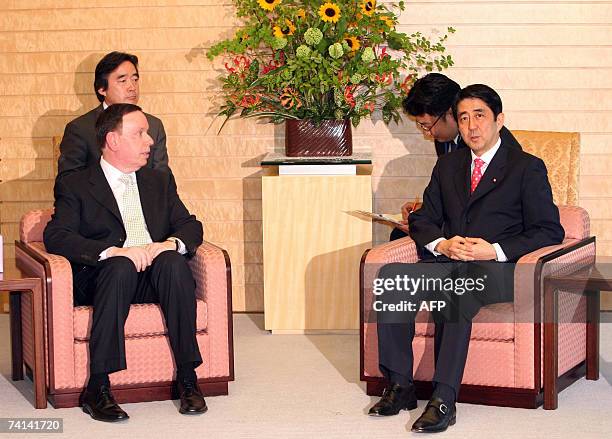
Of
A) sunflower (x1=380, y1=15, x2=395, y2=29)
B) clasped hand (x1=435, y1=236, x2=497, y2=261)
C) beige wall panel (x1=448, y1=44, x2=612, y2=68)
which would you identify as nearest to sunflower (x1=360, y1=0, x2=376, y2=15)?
sunflower (x1=380, y1=15, x2=395, y2=29)

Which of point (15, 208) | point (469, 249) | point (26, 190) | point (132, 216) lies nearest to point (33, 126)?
point (26, 190)

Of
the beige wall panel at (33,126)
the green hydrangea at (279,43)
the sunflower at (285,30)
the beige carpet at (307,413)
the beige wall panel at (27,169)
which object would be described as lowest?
the beige carpet at (307,413)

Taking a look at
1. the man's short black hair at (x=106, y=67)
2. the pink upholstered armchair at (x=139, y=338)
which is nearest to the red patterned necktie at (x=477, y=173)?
the pink upholstered armchair at (x=139, y=338)

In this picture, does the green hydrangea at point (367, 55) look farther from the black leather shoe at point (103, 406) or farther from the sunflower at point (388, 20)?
the black leather shoe at point (103, 406)

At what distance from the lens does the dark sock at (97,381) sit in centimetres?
438

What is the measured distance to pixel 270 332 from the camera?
5.92m

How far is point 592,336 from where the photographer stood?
4.86 meters

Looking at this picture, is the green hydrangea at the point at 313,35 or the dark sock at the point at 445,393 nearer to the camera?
the dark sock at the point at 445,393

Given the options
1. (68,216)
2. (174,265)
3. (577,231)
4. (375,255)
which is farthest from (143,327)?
(577,231)

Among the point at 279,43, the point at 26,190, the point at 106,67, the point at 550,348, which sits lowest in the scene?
the point at 550,348

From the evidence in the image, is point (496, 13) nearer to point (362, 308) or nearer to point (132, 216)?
point (362, 308)

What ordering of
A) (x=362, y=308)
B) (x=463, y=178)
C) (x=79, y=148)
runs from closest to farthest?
(x=362, y=308)
(x=463, y=178)
(x=79, y=148)

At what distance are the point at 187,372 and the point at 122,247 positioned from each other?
23.8 inches

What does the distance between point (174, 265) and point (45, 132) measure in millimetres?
2165
